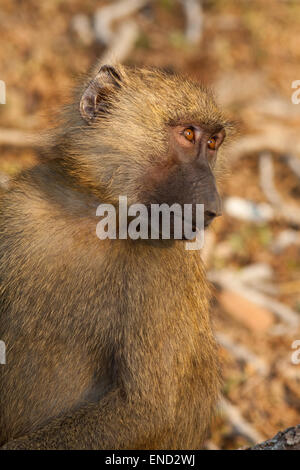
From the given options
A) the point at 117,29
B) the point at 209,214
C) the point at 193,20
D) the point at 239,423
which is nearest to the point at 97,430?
the point at 209,214

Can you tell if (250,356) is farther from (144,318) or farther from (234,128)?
(144,318)

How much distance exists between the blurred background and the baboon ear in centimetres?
42

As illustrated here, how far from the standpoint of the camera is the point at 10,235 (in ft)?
9.93

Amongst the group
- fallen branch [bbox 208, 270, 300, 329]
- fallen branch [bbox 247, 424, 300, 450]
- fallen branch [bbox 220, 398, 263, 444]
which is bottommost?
fallen branch [bbox 247, 424, 300, 450]

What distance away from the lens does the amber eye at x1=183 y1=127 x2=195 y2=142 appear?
3041 millimetres

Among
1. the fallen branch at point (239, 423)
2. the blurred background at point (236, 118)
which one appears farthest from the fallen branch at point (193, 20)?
the fallen branch at point (239, 423)

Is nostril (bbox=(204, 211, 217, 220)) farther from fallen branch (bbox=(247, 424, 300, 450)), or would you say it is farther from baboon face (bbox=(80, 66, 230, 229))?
fallen branch (bbox=(247, 424, 300, 450))

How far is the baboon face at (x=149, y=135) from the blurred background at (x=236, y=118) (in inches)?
17.5

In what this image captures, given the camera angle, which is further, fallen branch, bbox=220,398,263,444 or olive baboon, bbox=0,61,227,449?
fallen branch, bbox=220,398,263,444

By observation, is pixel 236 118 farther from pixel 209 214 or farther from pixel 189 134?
pixel 209 214

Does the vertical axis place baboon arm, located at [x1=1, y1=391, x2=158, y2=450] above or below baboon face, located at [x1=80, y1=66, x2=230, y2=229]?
below

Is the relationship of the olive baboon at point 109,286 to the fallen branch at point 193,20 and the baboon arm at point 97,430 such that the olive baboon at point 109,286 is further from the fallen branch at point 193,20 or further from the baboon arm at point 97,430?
the fallen branch at point 193,20

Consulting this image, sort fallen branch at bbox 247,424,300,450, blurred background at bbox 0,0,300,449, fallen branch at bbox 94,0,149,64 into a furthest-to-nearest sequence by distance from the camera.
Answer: fallen branch at bbox 94,0,149,64 → blurred background at bbox 0,0,300,449 → fallen branch at bbox 247,424,300,450

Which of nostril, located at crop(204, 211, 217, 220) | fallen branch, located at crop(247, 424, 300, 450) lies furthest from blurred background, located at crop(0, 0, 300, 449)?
fallen branch, located at crop(247, 424, 300, 450)
